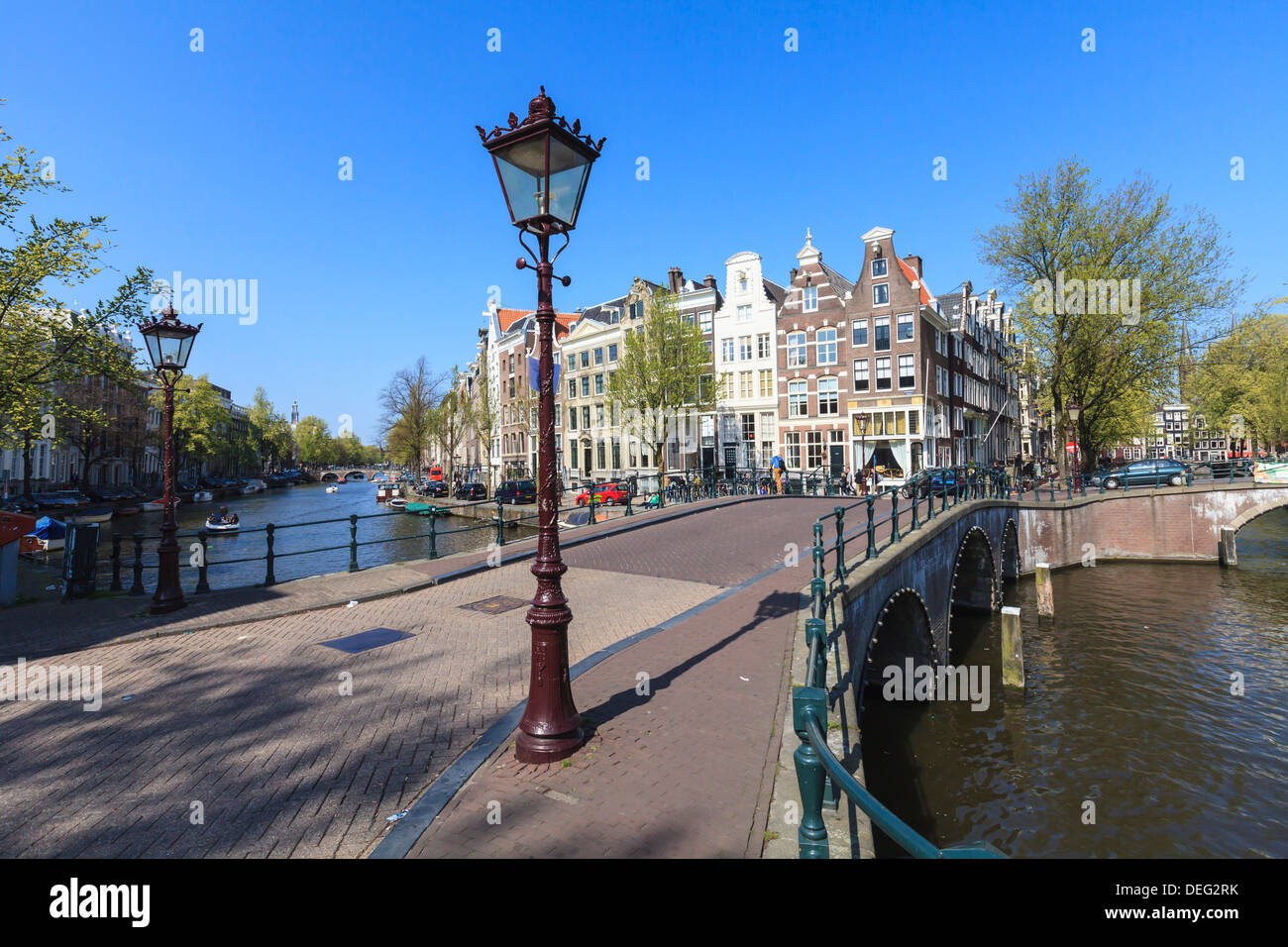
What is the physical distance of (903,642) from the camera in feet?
43.4

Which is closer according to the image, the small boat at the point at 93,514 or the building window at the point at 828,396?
the building window at the point at 828,396

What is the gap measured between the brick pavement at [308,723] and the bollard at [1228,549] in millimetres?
27228

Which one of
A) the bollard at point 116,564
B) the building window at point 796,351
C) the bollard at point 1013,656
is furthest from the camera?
the building window at point 796,351

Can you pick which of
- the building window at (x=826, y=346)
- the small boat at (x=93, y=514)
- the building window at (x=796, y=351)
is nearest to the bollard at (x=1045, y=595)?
the building window at (x=826, y=346)

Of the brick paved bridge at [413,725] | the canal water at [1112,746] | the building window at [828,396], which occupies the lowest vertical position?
the canal water at [1112,746]

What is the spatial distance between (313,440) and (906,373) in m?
126

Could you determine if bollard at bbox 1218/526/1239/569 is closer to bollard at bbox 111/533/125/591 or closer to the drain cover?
the drain cover

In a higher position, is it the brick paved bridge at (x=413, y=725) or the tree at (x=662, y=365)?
the tree at (x=662, y=365)

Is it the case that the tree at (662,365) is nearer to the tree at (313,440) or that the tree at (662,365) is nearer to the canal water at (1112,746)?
the canal water at (1112,746)

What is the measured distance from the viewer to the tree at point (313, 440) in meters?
127

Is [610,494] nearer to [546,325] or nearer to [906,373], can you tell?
[906,373]
